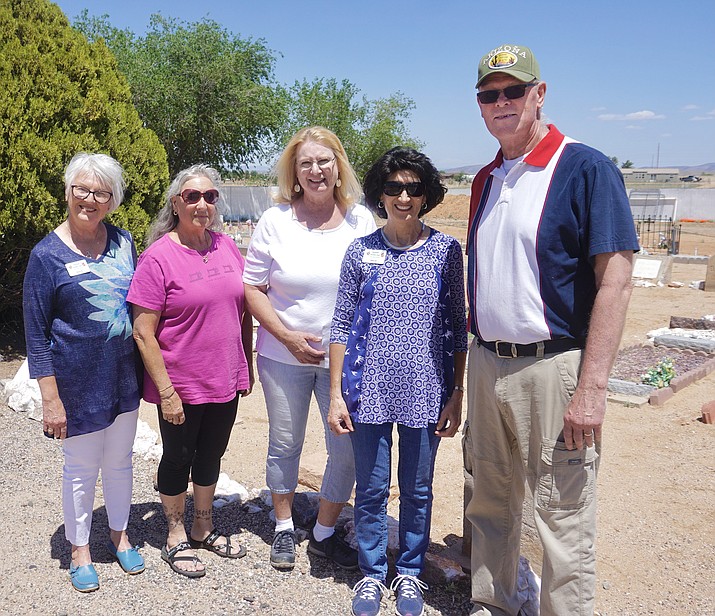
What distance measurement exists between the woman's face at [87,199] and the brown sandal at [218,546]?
5.65 ft

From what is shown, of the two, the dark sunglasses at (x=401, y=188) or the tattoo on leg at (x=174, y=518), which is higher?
the dark sunglasses at (x=401, y=188)

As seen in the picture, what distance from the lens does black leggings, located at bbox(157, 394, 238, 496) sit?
322 centimetres

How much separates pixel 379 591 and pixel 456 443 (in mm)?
2567

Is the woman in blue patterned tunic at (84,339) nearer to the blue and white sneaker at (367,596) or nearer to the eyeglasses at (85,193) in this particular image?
the eyeglasses at (85,193)

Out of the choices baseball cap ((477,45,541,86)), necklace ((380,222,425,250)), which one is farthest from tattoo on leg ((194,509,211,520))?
baseball cap ((477,45,541,86))

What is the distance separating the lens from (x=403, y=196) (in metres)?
2.84

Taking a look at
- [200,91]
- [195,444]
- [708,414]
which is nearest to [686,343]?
[708,414]

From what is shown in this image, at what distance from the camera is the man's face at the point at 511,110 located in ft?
8.34

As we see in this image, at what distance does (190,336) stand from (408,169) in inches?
49.2

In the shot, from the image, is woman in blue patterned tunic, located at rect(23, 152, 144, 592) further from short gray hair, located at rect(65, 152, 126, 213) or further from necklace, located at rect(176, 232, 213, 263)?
necklace, located at rect(176, 232, 213, 263)

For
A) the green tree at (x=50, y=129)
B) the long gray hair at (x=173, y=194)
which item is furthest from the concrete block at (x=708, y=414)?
the green tree at (x=50, y=129)

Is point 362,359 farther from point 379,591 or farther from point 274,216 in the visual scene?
point 379,591

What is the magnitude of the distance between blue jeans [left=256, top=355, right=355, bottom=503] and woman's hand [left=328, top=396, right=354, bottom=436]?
29cm

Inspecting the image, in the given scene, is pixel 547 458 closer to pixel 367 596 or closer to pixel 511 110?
pixel 367 596
